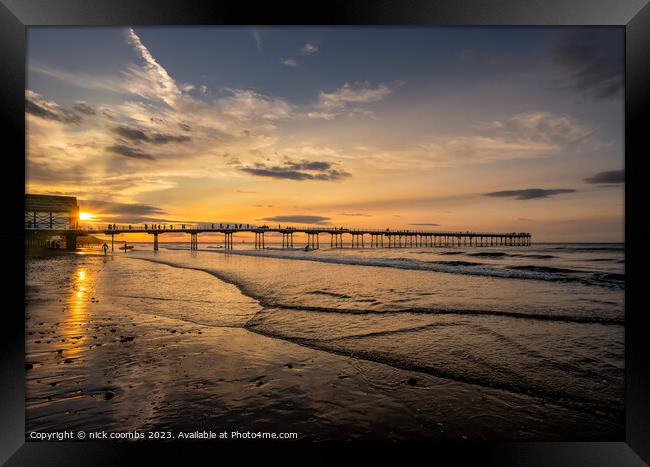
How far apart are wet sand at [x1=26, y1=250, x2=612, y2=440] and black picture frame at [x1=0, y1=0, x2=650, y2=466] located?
1.32ft

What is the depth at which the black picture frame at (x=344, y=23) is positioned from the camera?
2.79 meters

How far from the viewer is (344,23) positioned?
9.77ft

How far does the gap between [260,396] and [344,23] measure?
3896 millimetres

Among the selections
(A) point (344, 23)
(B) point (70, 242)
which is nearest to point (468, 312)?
(A) point (344, 23)

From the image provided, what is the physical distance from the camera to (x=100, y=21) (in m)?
2.98

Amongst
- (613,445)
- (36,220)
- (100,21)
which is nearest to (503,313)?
(613,445)

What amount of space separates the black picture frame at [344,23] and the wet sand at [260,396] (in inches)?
15.8

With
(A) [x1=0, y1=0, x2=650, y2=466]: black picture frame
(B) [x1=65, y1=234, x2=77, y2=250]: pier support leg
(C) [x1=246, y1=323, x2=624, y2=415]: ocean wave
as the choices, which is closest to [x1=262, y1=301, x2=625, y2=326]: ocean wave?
(C) [x1=246, y1=323, x2=624, y2=415]: ocean wave

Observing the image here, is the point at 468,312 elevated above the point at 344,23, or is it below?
below

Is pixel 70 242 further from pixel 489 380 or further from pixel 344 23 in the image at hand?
pixel 489 380

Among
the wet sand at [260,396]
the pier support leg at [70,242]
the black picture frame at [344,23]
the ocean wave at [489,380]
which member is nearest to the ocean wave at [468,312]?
the ocean wave at [489,380]

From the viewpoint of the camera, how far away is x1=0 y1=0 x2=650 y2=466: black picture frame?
9.14 ft

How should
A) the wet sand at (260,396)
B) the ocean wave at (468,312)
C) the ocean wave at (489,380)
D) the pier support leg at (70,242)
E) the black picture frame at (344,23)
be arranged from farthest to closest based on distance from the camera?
the pier support leg at (70,242)
the ocean wave at (468,312)
the ocean wave at (489,380)
the black picture frame at (344,23)
the wet sand at (260,396)

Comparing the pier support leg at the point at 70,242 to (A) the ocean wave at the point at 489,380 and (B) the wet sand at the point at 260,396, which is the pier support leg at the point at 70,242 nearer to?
(B) the wet sand at the point at 260,396
